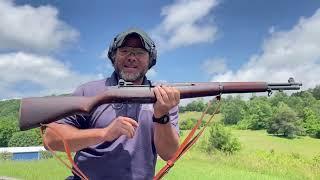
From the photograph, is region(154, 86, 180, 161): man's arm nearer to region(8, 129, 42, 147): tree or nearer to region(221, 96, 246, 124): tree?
region(8, 129, 42, 147): tree

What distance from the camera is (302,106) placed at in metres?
155

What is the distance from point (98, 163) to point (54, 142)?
0.41 m

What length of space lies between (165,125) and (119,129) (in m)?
0.45

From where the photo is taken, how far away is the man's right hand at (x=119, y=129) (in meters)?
3.59

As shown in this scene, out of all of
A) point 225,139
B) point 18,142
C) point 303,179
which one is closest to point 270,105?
point 225,139

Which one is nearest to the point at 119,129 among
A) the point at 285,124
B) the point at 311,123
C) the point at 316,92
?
the point at 285,124

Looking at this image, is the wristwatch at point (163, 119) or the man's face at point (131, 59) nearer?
the wristwatch at point (163, 119)

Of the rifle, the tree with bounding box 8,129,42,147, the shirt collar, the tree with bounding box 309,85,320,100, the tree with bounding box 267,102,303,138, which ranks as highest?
the tree with bounding box 309,85,320,100

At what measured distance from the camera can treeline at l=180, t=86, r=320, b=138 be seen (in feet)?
417

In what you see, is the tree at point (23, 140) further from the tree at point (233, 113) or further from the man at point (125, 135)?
the man at point (125, 135)

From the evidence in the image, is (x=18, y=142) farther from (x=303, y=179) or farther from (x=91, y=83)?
(x=91, y=83)

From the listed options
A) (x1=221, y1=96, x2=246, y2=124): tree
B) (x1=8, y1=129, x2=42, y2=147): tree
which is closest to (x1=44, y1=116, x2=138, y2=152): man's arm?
(x1=8, y1=129, x2=42, y2=147): tree

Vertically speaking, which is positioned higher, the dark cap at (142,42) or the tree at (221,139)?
the dark cap at (142,42)

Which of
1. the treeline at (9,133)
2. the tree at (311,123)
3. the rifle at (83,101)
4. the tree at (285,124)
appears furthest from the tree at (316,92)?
the rifle at (83,101)
